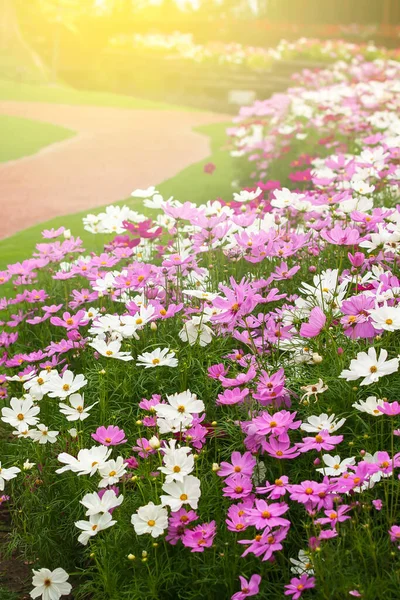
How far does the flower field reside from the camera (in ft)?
5.76

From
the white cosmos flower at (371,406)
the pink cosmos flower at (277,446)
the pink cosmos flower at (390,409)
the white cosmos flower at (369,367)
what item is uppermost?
the white cosmos flower at (369,367)

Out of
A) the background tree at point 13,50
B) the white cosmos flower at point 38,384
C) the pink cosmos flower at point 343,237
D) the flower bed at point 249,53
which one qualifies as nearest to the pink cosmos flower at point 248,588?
the white cosmos flower at point 38,384

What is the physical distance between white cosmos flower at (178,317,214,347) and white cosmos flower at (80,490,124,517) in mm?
632

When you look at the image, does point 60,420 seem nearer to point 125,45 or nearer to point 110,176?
point 110,176

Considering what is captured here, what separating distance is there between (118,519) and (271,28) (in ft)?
53.1

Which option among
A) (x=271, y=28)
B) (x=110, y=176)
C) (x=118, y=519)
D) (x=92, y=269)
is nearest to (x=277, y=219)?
(x=92, y=269)

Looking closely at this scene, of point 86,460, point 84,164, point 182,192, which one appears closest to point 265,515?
point 86,460

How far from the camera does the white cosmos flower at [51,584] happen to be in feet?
6.27

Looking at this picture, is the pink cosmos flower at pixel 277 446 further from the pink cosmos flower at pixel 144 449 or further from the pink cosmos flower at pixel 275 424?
the pink cosmos flower at pixel 144 449

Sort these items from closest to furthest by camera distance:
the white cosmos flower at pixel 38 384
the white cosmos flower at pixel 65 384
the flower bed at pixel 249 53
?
the white cosmos flower at pixel 65 384 → the white cosmos flower at pixel 38 384 → the flower bed at pixel 249 53

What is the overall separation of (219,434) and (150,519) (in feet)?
1.56

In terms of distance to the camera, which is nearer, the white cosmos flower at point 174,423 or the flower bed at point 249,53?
the white cosmos flower at point 174,423

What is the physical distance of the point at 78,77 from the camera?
771 centimetres

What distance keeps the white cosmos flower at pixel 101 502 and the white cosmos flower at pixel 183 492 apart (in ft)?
0.41
